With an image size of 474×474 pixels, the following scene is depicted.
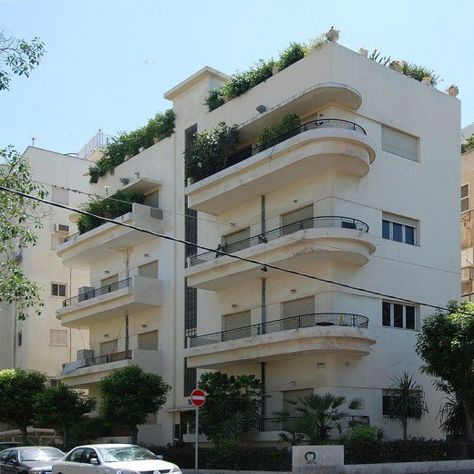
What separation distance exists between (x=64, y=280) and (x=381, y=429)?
92.0 feet

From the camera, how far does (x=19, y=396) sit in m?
38.8

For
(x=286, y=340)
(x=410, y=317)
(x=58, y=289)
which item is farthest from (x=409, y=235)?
(x=58, y=289)

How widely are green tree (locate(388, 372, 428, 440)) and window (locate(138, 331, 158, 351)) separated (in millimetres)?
12881

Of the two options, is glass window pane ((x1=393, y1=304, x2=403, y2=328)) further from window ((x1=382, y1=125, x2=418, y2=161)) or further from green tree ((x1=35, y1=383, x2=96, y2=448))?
green tree ((x1=35, y1=383, x2=96, y2=448))

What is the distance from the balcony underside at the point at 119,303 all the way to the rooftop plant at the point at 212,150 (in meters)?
6.27

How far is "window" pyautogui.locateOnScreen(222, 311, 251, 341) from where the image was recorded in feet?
104

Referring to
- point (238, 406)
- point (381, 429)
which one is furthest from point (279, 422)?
point (381, 429)

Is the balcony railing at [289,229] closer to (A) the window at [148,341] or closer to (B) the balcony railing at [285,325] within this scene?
(B) the balcony railing at [285,325]

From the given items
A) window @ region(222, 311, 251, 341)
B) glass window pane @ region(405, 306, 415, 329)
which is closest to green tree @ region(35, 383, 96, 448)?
window @ region(222, 311, 251, 341)

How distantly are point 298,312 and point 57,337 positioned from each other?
943 inches

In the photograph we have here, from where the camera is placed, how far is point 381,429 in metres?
28.0

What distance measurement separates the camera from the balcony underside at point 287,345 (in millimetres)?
26750

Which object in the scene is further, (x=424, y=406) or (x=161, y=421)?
(x=161, y=421)

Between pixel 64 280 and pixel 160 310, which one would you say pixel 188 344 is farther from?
pixel 64 280
